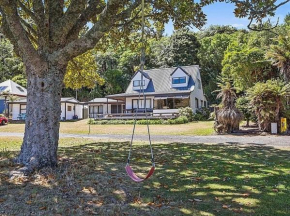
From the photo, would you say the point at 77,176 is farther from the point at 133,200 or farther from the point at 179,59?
the point at 179,59

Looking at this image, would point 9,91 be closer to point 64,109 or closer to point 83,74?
point 64,109

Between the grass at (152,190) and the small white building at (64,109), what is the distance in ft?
102

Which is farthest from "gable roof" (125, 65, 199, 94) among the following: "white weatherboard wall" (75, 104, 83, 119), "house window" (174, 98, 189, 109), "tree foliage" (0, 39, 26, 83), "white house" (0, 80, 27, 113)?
"tree foliage" (0, 39, 26, 83)

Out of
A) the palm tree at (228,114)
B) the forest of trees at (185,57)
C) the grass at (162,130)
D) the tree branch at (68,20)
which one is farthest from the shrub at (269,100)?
the tree branch at (68,20)

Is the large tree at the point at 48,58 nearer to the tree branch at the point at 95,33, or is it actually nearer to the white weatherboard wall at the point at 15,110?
the tree branch at the point at 95,33

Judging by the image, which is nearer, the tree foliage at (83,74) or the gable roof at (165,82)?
the tree foliage at (83,74)

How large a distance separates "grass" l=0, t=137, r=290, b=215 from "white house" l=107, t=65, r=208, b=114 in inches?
909

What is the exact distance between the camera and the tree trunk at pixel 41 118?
5336 mm

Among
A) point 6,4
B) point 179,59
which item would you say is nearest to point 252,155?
point 6,4

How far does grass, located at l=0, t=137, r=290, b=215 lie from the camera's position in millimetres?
3506

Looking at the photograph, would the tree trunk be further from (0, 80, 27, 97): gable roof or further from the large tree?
(0, 80, 27, 97): gable roof

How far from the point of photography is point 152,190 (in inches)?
170

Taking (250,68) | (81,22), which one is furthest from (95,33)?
(250,68)

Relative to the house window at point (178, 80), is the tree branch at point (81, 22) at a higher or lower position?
lower
